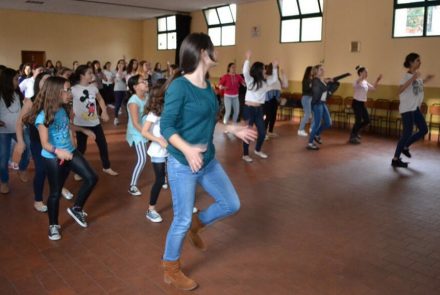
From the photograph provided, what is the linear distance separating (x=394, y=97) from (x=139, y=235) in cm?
875

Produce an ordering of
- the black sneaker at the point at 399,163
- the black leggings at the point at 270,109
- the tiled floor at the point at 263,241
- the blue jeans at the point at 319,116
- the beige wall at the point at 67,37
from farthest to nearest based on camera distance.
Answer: the beige wall at the point at 67,37, the black leggings at the point at 270,109, the blue jeans at the point at 319,116, the black sneaker at the point at 399,163, the tiled floor at the point at 263,241

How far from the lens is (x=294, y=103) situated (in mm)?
12359

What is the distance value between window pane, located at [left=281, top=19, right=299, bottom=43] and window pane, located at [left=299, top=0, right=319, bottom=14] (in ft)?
1.23

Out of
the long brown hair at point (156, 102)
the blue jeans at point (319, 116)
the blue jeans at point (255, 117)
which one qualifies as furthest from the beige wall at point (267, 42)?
the long brown hair at point (156, 102)

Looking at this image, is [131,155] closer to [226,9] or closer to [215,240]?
[215,240]

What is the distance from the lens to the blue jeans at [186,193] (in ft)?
8.64

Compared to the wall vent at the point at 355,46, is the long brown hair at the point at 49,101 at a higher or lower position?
lower

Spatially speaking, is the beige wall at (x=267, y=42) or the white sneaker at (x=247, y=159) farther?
the beige wall at (x=267, y=42)

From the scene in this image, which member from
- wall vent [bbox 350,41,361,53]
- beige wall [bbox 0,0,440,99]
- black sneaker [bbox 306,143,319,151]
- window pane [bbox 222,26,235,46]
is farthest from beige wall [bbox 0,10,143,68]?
black sneaker [bbox 306,143,319,151]

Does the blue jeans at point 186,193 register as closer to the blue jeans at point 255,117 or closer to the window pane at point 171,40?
the blue jeans at point 255,117

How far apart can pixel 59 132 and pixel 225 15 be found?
43.1 feet

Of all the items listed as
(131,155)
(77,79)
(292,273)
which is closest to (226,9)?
(131,155)

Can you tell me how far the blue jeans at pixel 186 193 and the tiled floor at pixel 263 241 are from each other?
397 millimetres

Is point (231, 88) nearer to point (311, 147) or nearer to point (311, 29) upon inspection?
point (311, 147)
